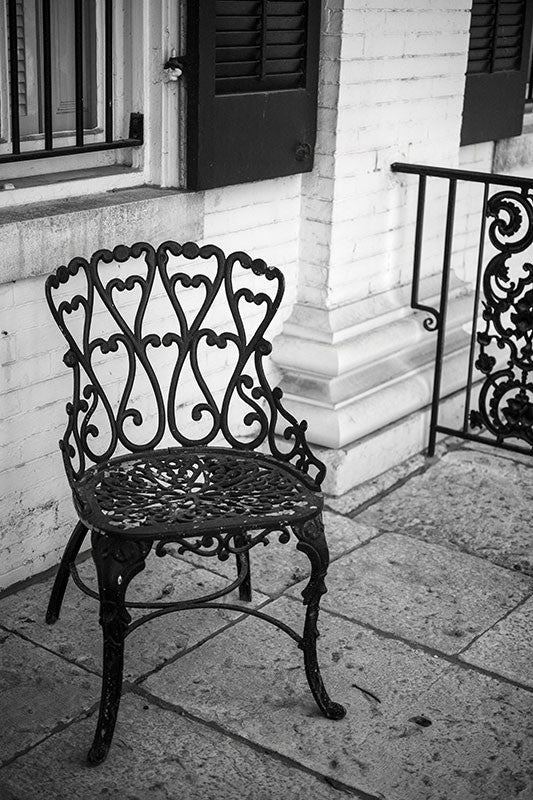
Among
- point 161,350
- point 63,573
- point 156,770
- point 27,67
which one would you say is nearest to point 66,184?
point 27,67

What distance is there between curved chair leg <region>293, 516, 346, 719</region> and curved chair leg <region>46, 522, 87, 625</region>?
0.65 metres

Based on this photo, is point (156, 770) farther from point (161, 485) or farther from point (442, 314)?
point (442, 314)

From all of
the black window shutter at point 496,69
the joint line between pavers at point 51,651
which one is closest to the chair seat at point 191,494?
the joint line between pavers at point 51,651

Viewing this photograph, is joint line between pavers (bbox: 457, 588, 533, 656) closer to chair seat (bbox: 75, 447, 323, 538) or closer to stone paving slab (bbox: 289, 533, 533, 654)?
stone paving slab (bbox: 289, 533, 533, 654)

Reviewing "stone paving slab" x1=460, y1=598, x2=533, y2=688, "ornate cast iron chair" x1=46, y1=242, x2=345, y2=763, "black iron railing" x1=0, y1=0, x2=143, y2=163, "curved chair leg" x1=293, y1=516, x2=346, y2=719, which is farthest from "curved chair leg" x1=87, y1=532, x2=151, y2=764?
"black iron railing" x1=0, y1=0, x2=143, y2=163

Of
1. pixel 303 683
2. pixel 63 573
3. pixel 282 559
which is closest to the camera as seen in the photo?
pixel 303 683

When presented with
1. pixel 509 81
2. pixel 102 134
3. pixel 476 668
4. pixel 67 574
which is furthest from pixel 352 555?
pixel 509 81

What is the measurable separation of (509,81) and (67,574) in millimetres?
3191

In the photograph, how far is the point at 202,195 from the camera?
12.0 feet

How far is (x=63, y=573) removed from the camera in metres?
3.15

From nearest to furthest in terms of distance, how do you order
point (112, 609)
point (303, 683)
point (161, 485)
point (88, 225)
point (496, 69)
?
1. point (112, 609)
2. point (161, 485)
3. point (303, 683)
4. point (88, 225)
5. point (496, 69)

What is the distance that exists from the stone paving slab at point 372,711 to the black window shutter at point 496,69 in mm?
2556

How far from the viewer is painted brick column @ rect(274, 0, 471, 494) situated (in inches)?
159

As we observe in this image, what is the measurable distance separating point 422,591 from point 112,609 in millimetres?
1269
